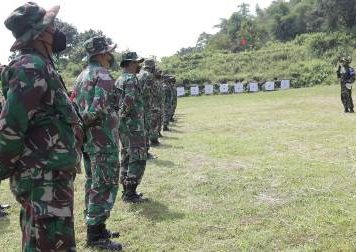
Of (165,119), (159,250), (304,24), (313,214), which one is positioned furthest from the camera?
(304,24)

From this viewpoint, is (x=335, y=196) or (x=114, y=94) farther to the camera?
(x=335, y=196)

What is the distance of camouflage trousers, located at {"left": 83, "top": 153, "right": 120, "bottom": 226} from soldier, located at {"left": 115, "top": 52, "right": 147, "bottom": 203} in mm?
1626

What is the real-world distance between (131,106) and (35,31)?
373 cm

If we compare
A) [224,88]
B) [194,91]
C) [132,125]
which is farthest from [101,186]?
[194,91]

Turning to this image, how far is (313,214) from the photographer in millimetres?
6168

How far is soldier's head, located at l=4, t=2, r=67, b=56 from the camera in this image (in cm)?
350

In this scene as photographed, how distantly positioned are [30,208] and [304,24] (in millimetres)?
70473

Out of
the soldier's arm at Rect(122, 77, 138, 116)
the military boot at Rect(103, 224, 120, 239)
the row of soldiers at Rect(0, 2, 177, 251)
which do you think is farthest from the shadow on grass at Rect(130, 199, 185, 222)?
the row of soldiers at Rect(0, 2, 177, 251)

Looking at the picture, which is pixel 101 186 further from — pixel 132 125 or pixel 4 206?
pixel 4 206

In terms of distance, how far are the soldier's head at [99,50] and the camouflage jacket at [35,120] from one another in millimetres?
2096

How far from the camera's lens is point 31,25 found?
3.50 meters

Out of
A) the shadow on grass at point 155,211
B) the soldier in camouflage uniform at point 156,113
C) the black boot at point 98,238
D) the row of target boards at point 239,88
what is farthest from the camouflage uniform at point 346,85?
the row of target boards at point 239,88

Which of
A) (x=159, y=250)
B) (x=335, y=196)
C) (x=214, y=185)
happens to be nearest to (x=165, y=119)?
(x=214, y=185)

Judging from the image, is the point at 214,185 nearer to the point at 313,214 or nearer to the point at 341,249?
the point at 313,214
